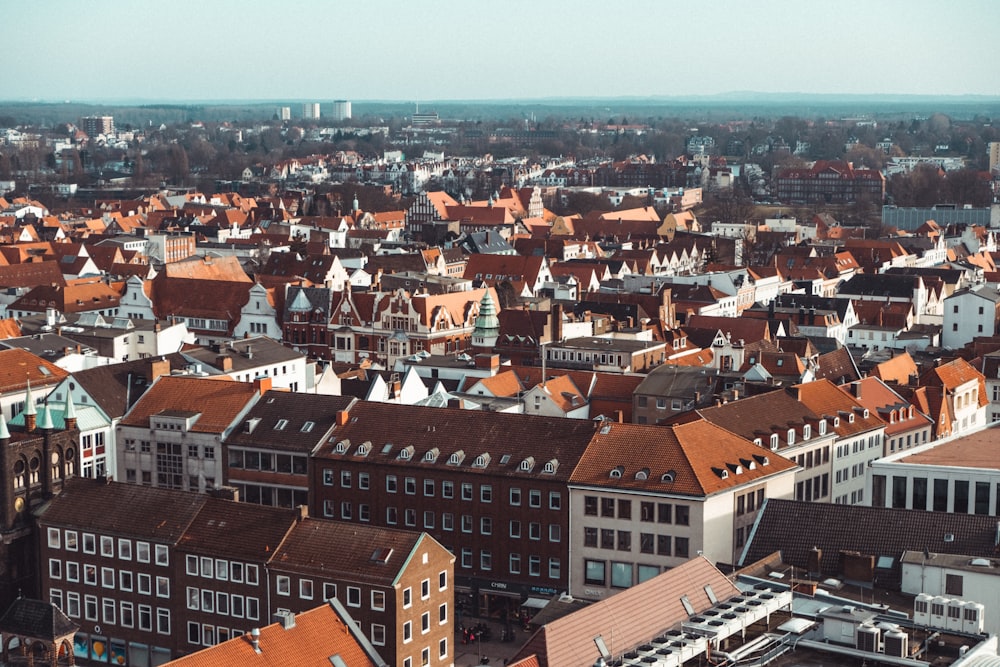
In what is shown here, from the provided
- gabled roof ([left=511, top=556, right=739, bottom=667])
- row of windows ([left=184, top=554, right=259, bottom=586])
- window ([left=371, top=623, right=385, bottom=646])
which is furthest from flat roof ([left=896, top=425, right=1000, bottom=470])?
row of windows ([left=184, top=554, right=259, bottom=586])

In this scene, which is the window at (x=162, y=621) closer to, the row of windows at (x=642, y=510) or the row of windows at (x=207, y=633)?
the row of windows at (x=207, y=633)

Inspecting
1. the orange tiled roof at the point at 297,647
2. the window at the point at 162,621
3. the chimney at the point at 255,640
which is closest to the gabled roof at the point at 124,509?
the window at the point at 162,621

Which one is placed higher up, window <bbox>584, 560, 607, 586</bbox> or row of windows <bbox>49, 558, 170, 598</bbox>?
row of windows <bbox>49, 558, 170, 598</bbox>

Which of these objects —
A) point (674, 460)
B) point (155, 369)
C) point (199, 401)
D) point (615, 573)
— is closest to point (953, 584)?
point (674, 460)

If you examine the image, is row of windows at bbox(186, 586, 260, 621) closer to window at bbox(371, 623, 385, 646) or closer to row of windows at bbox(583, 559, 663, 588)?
window at bbox(371, 623, 385, 646)

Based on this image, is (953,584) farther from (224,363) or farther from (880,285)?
(880,285)
